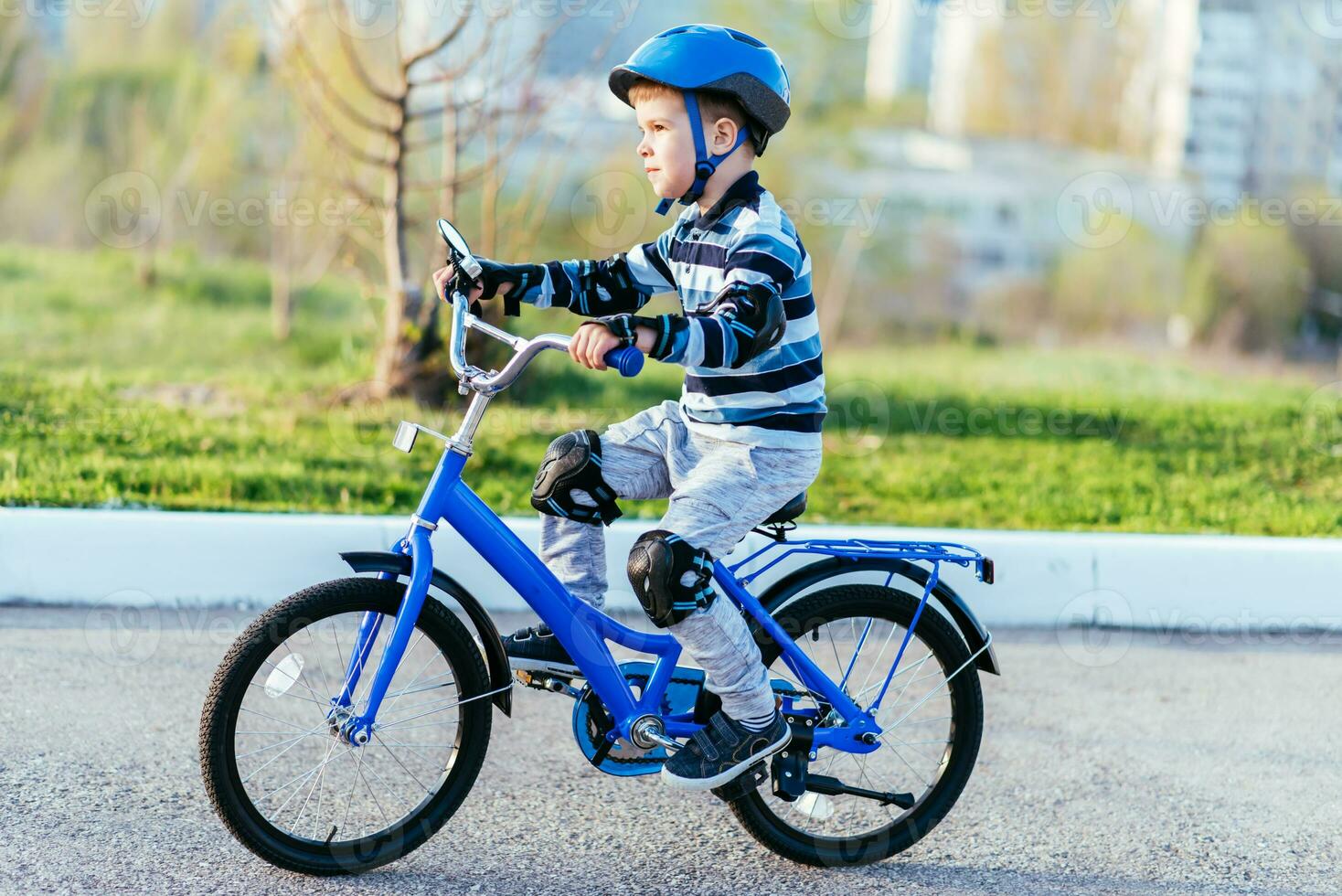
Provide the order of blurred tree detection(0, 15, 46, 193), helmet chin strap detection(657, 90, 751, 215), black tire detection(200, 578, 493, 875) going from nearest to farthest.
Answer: black tire detection(200, 578, 493, 875) < helmet chin strap detection(657, 90, 751, 215) < blurred tree detection(0, 15, 46, 193)

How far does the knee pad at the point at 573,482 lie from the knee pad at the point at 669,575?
21 cm

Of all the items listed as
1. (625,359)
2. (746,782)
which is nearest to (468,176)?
(746,782)

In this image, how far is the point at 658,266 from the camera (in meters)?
3.24

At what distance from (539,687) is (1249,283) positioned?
630 cm

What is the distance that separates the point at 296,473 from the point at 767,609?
2.84 meters

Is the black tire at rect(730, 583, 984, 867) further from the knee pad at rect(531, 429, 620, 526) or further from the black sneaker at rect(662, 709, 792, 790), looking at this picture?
the knee pad at rect(531, 429, 620, 526)

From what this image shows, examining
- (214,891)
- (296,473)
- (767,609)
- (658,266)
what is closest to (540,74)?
(296,473)

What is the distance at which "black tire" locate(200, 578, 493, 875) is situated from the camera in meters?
2.87

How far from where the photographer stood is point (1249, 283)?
8.12 metres

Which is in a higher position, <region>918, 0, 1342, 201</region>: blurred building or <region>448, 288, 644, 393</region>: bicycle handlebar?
<region>918, 0, 1342, 201</region>: blurred building

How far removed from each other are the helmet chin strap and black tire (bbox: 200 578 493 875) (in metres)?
1.01

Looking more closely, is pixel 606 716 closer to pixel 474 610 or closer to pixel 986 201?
pixel 474 610

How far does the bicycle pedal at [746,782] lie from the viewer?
313cm

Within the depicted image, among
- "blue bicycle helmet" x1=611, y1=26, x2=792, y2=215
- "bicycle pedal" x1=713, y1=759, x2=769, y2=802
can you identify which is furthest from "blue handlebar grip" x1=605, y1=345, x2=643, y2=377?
"bicycle pedal" x1=713, y1=759, x2=769, y2=802
